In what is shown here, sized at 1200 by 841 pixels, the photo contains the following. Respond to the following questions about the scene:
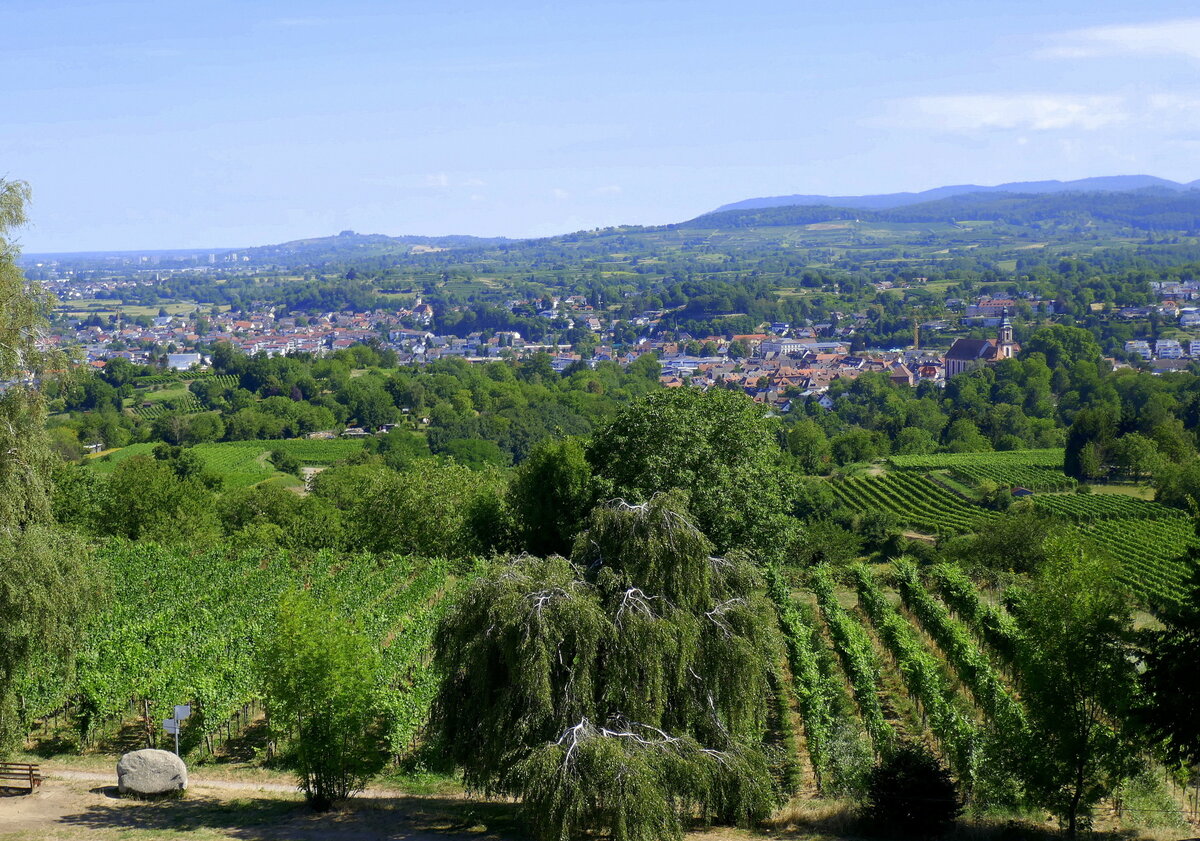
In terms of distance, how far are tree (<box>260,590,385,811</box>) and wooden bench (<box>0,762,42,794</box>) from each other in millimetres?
3844

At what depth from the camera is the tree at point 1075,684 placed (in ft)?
50.1

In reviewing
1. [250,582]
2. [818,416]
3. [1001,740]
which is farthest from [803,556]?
[818,416]

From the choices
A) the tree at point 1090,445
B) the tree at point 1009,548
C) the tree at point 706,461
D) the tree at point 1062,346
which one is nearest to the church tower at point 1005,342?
the tree at point 1062,346

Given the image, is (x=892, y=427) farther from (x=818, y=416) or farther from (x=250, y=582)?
(x=250, y=582)

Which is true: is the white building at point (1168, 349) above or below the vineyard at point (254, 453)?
below

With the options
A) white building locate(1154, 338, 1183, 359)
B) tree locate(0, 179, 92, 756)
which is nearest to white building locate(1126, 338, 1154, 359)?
white building locate(1154, 338, 1183, 359)

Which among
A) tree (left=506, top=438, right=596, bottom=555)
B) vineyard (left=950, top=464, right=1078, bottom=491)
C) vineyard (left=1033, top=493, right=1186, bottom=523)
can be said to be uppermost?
tree (left=506, top=438, right=596, bottom=555)

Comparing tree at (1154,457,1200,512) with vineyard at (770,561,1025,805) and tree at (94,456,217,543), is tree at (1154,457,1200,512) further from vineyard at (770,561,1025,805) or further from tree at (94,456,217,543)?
tree at (94,456,217,543)

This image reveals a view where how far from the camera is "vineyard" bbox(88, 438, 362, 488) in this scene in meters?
85.1

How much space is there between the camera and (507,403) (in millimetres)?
126938

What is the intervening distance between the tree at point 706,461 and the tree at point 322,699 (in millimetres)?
8729

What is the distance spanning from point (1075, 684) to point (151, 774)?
14.0 m

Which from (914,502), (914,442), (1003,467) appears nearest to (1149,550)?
(914,502)

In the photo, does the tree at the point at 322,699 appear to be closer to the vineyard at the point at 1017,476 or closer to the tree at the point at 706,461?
the tree at the point at 706,461
